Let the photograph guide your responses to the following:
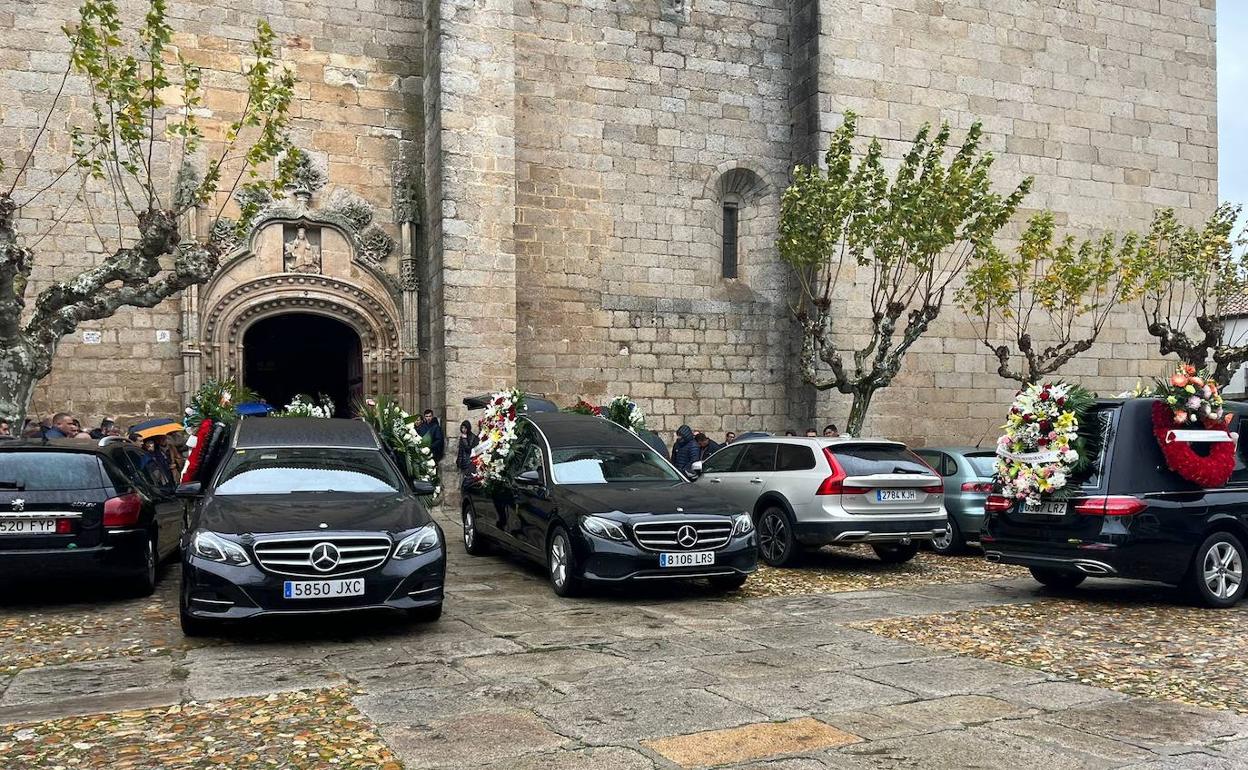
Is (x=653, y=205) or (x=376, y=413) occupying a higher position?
(x=653, y=205)

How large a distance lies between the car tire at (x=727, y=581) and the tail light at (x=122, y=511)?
4790mm

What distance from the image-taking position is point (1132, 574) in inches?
324

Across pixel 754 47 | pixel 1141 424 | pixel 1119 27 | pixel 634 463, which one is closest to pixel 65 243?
pixel 634 463

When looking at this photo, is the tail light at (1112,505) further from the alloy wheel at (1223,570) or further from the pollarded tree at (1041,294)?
the pollarded tree at (1041,294)

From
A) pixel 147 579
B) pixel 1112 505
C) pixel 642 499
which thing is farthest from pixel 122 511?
pixel 1112 505

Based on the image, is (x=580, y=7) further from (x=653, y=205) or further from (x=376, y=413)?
(x=376, y=413)

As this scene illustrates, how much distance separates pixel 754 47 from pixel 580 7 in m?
3.51

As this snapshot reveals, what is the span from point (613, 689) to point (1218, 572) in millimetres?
5551

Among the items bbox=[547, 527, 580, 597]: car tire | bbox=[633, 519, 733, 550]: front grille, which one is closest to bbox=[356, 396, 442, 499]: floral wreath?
bbox=[547, 527, 580, 597]: car tire

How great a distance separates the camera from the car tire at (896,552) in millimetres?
11602

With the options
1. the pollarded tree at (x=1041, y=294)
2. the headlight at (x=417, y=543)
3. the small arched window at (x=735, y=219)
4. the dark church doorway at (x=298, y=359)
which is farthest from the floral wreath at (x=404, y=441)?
the small arched window at (x=735, y=219)

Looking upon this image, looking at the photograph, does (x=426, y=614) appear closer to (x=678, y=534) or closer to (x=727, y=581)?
(x=678, y=534)

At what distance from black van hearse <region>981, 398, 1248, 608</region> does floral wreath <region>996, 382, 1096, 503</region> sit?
0.41ft

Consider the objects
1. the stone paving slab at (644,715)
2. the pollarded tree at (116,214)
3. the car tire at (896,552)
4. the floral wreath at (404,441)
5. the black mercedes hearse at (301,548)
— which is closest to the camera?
the stone paving slab at (644,715)
